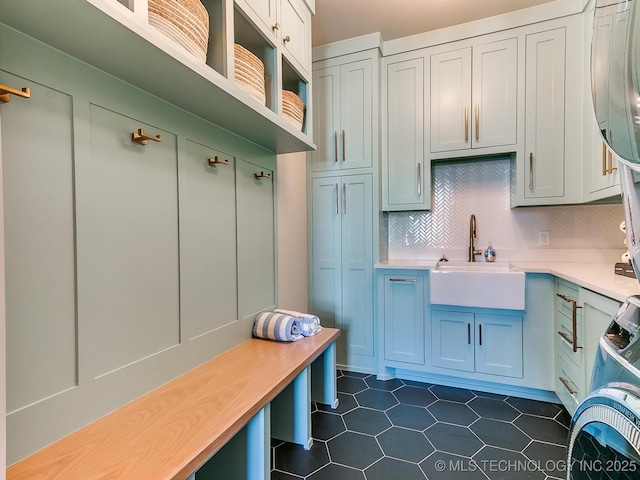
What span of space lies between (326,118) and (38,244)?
7.20 ft

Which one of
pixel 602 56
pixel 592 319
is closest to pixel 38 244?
pixel 602 56

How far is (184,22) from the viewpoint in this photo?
1.01m

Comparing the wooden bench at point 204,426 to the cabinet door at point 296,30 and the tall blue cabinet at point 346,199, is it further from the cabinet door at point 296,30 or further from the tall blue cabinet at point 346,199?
the cabinet door at point 296,30

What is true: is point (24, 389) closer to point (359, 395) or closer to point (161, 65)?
point (161, 65)

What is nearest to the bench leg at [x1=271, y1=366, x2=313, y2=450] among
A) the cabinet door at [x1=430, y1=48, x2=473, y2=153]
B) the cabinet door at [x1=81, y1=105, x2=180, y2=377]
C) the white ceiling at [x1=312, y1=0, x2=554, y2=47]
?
the cabinet door at [x1=81, y1=105, x2=180, y2=377]

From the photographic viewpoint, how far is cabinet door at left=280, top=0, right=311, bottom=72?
1593 mm

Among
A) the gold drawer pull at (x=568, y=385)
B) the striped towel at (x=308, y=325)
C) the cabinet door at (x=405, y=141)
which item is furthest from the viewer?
the cabinet door at (x=405, y=141)

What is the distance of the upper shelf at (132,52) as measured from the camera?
2.49 feet

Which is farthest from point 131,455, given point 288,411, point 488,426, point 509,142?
point 509,142

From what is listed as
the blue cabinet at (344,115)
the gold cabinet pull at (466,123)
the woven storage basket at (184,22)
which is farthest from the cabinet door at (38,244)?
the gold cabinet pull at (466,123)

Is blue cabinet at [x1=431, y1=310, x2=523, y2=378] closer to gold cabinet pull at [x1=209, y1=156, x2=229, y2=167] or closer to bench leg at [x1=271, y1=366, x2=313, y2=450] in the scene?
bench leg at [x1=271, y1=366, x2=313, y2=450]

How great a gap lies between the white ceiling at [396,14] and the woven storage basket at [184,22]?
1356mm

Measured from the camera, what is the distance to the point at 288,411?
1.64 metres

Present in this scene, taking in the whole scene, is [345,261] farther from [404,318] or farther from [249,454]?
[249,454]
